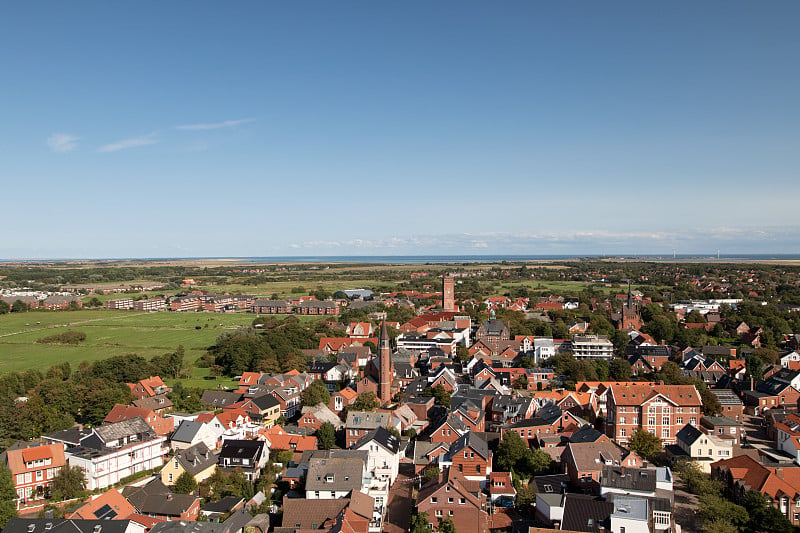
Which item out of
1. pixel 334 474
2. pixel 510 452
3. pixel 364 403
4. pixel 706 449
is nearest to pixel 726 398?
pixel 706 449

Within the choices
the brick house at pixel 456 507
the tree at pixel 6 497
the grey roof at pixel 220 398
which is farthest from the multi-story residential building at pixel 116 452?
the brick house at pixel 456 507

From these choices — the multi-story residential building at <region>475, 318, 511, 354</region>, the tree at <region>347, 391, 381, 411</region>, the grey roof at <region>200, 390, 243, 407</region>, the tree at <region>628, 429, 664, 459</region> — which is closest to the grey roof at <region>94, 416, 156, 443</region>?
the grey roof at <region>200, 390, 243, 407</region>

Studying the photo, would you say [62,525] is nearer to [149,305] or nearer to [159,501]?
[159,501]

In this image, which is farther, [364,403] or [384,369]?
[384,369]

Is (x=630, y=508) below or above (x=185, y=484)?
above

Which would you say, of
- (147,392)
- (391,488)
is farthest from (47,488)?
(391,488)

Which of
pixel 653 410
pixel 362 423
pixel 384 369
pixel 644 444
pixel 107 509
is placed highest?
pixel 384 369

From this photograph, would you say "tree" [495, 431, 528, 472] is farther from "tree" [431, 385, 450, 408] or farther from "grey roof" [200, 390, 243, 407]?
"grey roof" [200, 390, 243, 407]
